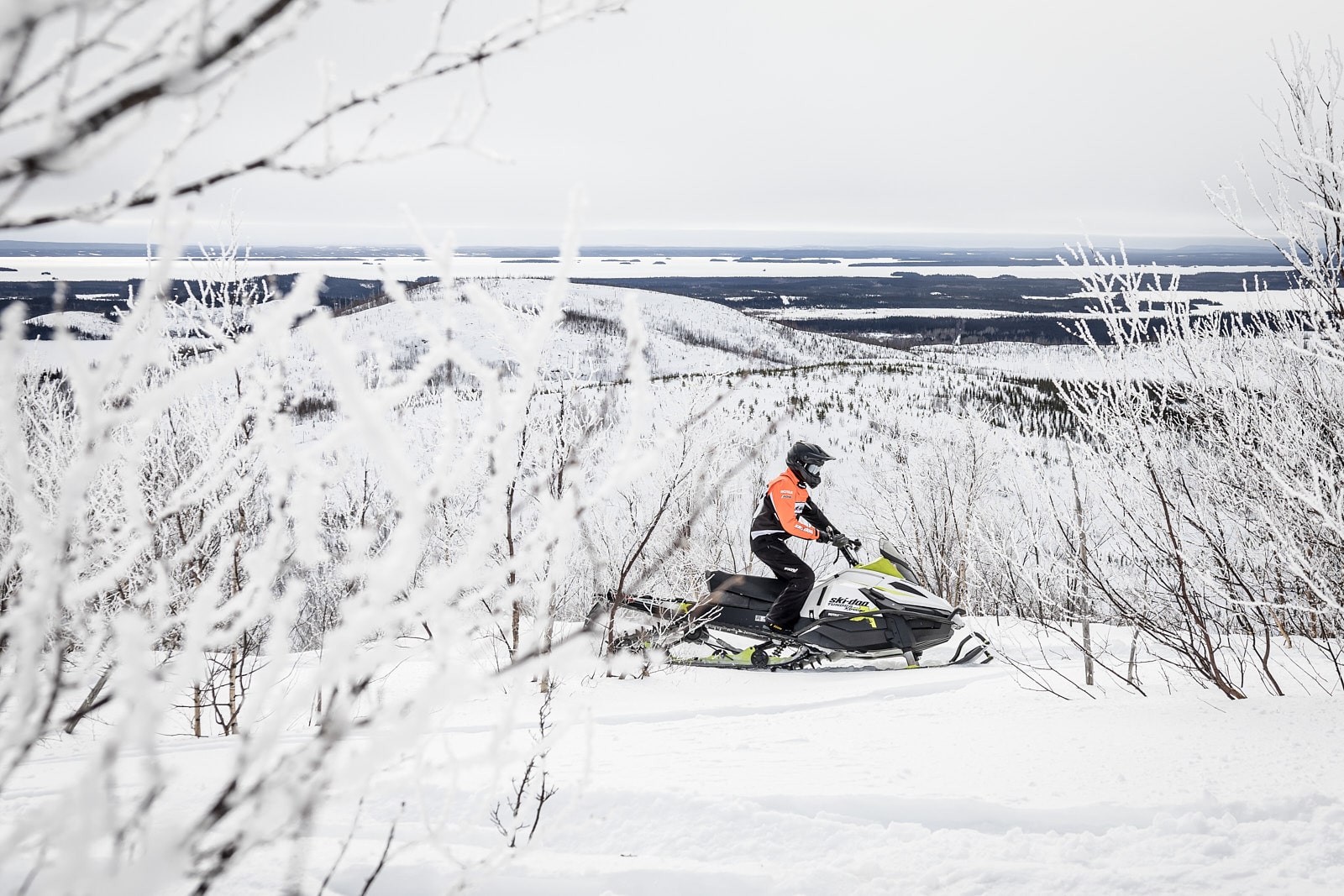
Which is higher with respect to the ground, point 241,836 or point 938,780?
point 241,836

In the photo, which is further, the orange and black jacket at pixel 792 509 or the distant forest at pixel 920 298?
the distant forest at pixel 920 298

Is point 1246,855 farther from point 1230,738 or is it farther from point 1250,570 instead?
point 1250,570

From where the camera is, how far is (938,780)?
10.5 feet

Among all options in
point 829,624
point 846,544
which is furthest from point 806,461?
point 829,624

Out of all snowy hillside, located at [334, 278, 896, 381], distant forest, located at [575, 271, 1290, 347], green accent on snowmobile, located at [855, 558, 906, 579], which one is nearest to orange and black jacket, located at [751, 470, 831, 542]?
green accent on snowmobile, located at [855, 558, 906, 579]

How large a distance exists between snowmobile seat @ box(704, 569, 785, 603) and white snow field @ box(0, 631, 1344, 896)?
2.73m

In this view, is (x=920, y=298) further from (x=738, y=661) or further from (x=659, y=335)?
(x=738, y=661)

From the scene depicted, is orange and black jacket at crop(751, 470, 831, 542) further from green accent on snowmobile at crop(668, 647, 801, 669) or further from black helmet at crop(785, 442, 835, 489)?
green accent on snowmobile at crop(668, 647, 801, 669)

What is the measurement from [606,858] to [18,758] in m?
2.09

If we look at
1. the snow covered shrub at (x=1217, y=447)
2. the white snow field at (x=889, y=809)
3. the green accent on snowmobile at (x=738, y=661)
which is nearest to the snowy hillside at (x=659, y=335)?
the green accent on snowmobile at (x=738, y=661)

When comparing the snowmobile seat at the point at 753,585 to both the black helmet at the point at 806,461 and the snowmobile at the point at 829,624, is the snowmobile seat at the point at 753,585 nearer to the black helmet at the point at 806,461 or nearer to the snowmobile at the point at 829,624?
the snowmobile at the point at 829,624

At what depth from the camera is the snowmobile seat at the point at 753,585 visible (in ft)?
23.1

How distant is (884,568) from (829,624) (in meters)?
0.73

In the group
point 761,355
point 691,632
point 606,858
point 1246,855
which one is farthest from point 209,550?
point 761,355
